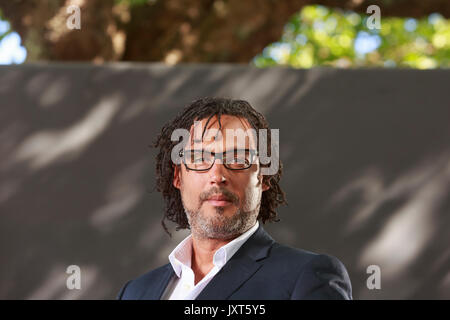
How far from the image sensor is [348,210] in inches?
129

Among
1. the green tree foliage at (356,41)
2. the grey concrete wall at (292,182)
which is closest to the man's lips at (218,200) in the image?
the grey concrete wall at (292,182)

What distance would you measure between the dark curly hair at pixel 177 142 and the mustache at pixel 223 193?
19 centimetres

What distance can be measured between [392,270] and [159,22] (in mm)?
3183

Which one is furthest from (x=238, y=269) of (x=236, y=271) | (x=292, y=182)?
(x=292, y=182)

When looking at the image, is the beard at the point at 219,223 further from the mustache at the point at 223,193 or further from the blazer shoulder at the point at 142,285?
the blazer shoulder at the point at 142,285

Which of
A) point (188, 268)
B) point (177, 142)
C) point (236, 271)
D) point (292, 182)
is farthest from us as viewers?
point (292, 182)

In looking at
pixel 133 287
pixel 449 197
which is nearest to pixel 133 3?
pixel 449 197

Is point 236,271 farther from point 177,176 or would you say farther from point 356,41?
point 356,41

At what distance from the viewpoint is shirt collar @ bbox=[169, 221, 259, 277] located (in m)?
1.47

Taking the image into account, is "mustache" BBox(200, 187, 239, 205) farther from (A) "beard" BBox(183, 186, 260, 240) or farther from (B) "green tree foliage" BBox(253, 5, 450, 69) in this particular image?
(B) "green tree foliage" BBox(253, 5, 450, 69)

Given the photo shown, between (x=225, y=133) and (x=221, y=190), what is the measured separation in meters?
0.15

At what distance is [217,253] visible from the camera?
1.48 metres

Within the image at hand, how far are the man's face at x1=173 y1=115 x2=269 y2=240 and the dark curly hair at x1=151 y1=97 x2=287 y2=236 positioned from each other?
0.10 feet

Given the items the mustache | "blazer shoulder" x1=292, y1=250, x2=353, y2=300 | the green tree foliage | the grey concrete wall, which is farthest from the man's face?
the green tree foliage
